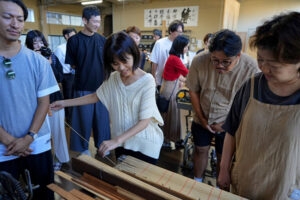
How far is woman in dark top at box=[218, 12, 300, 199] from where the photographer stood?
661mm

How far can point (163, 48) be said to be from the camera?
10.8ft

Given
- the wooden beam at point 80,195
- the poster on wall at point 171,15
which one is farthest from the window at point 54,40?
the wooden beam at point 80,195

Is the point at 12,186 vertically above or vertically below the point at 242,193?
above

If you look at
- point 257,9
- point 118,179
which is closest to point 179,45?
point 118,179

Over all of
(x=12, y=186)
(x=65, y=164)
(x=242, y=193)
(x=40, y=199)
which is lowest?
(x=65, y=164)

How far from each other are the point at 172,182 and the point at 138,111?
1.59 feet

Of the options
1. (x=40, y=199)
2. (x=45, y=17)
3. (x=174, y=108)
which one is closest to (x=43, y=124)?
(x=40, y=199)

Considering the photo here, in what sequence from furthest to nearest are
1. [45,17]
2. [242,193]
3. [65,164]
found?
1. [45,17]
2. [65,164]
3. [242,193]

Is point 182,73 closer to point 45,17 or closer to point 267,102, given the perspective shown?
point 267,102

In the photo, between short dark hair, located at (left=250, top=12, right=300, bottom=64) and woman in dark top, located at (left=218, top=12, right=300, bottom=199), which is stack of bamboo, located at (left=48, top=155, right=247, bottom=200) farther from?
short dark hair, located at (left=250, top=12, right=300, bottom=64)

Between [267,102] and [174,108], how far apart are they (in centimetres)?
208

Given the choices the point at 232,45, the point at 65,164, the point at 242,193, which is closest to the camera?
the point at 242,193

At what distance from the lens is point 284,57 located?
2.13 feet

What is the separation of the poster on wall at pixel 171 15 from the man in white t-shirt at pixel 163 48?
377cm
